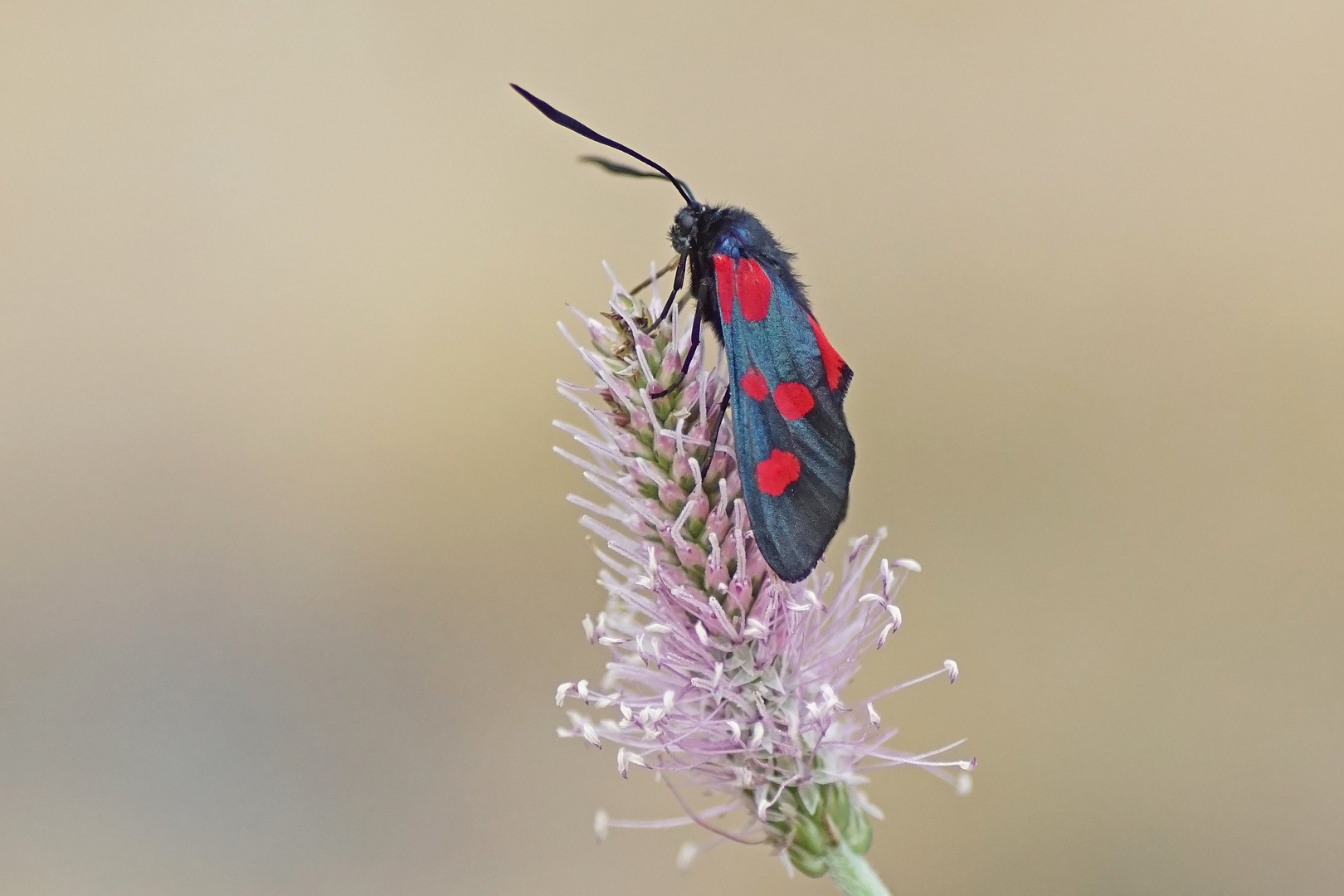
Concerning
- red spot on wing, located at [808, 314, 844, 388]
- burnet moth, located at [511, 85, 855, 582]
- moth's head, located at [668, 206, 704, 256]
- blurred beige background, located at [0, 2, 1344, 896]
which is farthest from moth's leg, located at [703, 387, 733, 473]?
blurred beige background, located at [0, 2, 1344, 896]

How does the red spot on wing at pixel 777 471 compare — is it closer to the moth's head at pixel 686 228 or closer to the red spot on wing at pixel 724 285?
the red spot on wing at pixel 724 285

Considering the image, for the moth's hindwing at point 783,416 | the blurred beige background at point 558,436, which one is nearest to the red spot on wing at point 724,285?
the moth's hindwing at point 783,416

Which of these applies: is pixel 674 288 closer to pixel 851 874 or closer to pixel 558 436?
pixel 851 874

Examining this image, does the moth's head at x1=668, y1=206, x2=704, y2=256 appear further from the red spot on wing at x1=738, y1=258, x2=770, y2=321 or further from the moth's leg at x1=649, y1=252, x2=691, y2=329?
the red spot on wing at x1=738, y1=258, x2=770, y2=321

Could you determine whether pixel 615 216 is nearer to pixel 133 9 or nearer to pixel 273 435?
pixel 273 435

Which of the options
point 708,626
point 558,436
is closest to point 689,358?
point 708,626

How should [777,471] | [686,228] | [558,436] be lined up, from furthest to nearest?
[558,436], [686,228], [777,471]

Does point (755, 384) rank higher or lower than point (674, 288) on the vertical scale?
lower
